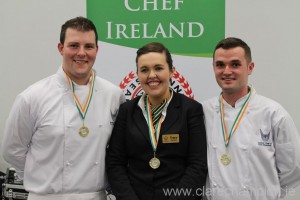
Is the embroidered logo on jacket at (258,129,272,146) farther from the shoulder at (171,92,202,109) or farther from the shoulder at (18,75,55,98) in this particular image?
the shoulder at (18,75,55,98)

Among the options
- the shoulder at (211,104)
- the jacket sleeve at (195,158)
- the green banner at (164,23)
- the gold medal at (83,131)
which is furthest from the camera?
the green banner at (164,23)

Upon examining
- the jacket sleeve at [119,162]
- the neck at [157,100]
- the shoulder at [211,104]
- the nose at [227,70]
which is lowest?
the jacket sleeve at [119,162]

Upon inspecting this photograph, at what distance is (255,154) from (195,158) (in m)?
0.34

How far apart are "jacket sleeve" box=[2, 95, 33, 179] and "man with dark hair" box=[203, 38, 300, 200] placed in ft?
3.61

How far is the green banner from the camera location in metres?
3.10

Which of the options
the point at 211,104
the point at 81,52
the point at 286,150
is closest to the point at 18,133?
the point at 81,52

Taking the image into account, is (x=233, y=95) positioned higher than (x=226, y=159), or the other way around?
(x=233, y=95)

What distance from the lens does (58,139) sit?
1.92 meters

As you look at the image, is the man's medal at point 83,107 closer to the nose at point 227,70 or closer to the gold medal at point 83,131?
the gold medal at point 83,131

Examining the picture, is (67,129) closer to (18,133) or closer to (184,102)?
(18,133)

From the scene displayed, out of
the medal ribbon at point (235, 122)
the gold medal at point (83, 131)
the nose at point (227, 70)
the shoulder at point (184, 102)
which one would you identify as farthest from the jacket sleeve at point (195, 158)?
the gold medal at point (83, 131)

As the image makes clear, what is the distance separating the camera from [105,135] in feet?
6.59

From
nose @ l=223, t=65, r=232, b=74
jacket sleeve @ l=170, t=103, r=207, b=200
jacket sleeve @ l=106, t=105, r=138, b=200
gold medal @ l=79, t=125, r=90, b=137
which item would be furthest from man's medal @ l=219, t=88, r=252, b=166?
gold medal @ l=79, t=125, r=90, b=137

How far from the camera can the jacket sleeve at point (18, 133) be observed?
6.48ft
